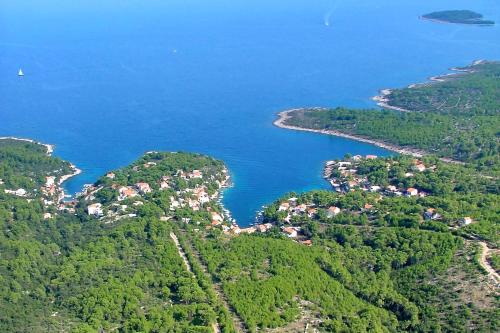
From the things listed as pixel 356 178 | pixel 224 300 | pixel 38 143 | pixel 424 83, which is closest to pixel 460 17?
pixel 424 83

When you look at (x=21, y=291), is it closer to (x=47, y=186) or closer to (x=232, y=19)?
(x=47, y=186)

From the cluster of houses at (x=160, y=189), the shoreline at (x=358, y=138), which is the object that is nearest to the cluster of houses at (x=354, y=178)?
the shoreline at (x=358, y=138)

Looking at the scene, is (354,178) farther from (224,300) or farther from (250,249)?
(224,300)

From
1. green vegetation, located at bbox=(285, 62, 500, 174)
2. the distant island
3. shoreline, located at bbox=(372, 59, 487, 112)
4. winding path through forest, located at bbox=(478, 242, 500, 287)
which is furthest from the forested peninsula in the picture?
the distant island

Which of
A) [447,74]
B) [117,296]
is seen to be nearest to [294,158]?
[117,296]

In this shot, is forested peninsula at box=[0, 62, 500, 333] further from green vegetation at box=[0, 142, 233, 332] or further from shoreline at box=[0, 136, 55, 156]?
shoreline at box=[0, 136, 55, 156]

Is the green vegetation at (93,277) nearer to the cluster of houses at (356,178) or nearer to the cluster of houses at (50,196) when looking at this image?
the cluster of houses at (50,196)

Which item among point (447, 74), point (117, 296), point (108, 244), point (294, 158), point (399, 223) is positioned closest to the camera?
point (117, 296)
